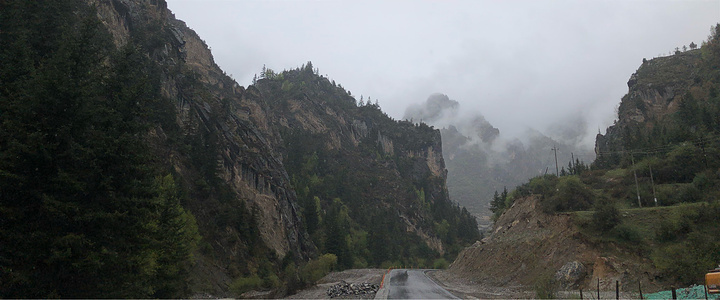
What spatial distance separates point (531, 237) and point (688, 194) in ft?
41.7

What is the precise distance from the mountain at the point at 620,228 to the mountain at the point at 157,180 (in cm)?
1786

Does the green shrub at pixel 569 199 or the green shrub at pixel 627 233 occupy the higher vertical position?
the green shrub at pixel 569 199

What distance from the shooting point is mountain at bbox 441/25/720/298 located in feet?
69.8

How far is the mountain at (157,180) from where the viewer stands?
1248 cm

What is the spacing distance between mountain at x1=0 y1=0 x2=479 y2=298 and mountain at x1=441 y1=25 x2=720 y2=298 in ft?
58.6

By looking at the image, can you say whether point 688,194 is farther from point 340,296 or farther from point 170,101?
point 170,101

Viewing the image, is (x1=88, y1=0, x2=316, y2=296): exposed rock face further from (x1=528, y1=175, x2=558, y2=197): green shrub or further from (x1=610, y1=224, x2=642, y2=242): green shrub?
(x1=610, y1=224, x2=642, y2=242): green shrub

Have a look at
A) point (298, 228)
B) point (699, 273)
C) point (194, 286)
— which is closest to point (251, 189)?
point (298, 228)

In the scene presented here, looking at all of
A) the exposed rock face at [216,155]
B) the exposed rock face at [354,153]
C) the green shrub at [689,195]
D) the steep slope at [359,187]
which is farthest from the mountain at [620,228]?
the exposed rock face at [354,153]

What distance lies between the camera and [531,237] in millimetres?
32812

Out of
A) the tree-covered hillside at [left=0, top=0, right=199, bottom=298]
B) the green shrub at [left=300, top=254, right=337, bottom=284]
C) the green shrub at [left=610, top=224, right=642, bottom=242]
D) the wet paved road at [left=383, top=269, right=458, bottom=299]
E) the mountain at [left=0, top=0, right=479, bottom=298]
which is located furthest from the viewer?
the green shrub at [left=300, top=254, right=337, bottom=284]

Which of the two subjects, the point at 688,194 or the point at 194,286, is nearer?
the point at 688,194

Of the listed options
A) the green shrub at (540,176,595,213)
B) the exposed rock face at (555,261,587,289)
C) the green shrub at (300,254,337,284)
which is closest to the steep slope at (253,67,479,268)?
the green shrub at (300,254,337,284)

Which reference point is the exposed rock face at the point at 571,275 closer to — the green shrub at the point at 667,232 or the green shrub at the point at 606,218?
Result: the green shrub at the point at 606,218
